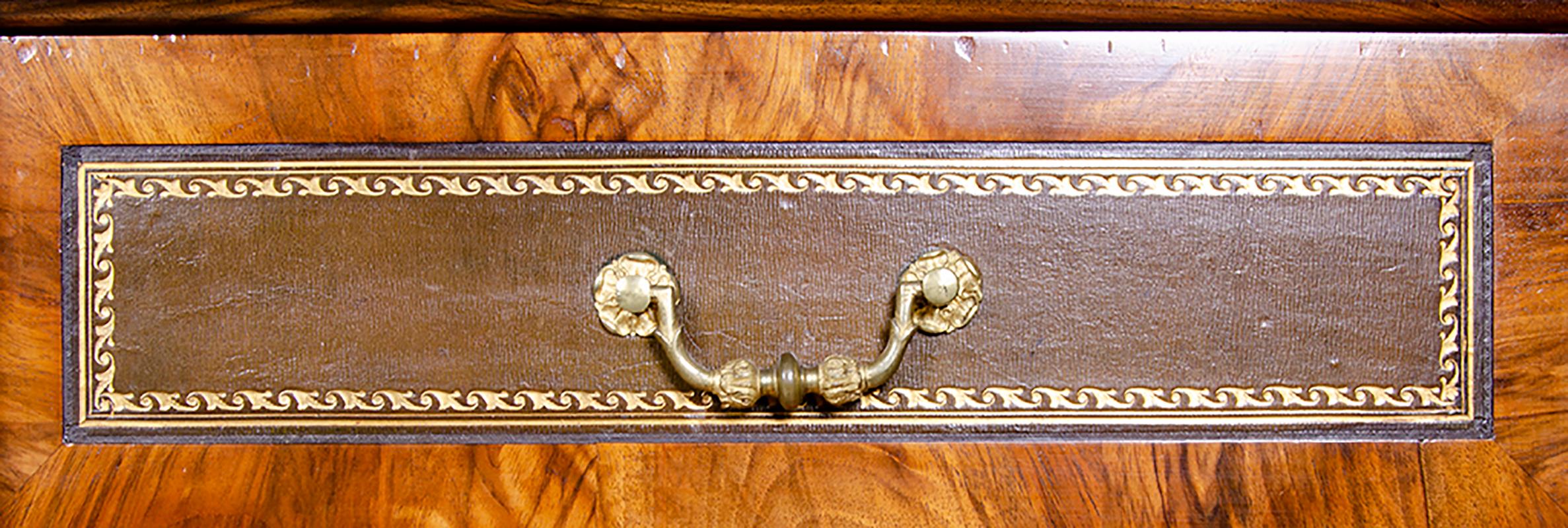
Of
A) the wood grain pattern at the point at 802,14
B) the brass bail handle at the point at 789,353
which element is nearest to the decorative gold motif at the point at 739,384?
the brass bail handle at the point at 789,353

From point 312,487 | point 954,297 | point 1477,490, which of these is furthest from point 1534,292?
point 312,487

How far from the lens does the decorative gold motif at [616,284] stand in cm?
37

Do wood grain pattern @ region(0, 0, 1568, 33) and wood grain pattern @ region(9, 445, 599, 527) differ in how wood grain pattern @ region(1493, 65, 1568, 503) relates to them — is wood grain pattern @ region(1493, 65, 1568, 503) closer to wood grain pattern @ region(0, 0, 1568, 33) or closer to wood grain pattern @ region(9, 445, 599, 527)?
wood grain pattern @ region(0, 0, 1568, 33)

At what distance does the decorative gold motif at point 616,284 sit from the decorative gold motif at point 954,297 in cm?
11

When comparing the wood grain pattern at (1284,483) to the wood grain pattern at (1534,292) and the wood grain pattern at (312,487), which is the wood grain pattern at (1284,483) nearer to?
the wood grain pattern at (1534,292)

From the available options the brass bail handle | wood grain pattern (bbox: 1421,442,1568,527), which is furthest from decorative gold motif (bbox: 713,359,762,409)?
wood grain pattern (bbox: 1421,442,1568,527)

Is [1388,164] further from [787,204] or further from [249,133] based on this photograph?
[249,133]

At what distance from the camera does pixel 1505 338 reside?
1.24 feet

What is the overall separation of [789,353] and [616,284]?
81 mm

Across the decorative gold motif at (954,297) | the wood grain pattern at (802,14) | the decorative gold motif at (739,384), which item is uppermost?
the wood grain pattern at (802,14)

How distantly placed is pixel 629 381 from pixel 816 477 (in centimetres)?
9

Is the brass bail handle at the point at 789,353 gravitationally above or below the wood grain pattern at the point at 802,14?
below

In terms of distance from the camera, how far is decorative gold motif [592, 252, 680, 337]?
0.37m

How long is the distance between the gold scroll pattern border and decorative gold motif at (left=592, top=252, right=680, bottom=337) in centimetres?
3
